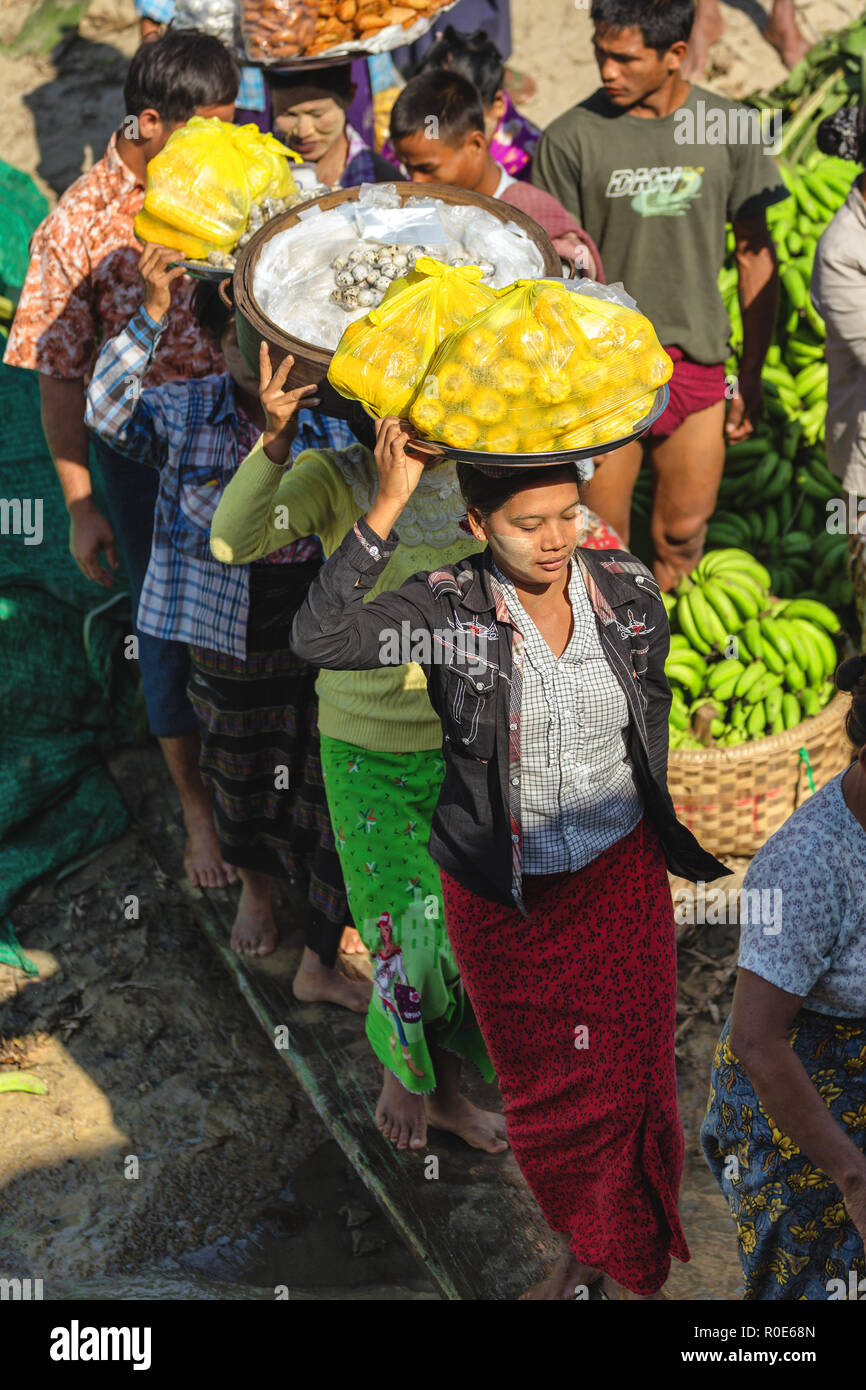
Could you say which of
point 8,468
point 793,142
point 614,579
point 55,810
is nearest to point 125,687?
point 55,810

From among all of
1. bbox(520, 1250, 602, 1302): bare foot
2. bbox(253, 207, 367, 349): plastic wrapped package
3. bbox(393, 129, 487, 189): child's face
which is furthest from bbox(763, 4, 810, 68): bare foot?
bbox(520, 1250, 602, 1302): bare foot

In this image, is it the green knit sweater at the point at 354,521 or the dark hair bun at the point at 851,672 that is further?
the green knit sweater at the point at 354,521

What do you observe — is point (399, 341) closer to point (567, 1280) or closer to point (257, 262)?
point (257, 262)

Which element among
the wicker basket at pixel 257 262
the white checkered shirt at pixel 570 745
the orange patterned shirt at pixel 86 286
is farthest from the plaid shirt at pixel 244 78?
the white checkered shirt at pixel 570 745

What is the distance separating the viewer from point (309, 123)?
12.6ft

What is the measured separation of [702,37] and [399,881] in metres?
6.15

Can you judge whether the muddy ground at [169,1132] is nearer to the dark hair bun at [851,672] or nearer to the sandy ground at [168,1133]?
the sandy ground at [168,1133]

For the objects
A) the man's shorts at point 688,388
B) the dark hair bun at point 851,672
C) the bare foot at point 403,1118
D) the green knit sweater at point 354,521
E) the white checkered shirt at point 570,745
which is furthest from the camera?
the man's shorts at point 688,388

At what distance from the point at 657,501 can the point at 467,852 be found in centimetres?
229

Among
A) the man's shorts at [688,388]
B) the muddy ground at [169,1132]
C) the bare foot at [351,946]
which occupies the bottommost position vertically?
the muddy ground at [169,1132]

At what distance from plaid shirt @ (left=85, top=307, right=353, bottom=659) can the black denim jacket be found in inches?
37.2

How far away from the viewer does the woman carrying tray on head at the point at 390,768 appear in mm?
2596

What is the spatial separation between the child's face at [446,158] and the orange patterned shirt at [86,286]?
832 millimetres

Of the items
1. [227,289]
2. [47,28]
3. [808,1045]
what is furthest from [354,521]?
[47,28]
